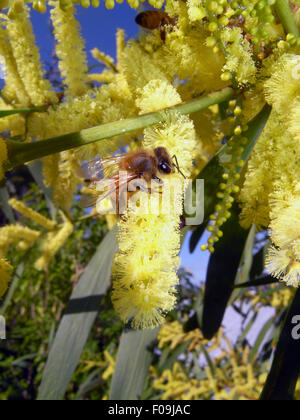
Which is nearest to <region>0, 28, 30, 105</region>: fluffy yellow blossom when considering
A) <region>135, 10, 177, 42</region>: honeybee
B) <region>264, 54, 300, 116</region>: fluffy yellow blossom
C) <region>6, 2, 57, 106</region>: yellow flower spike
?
<region>6, 2, 57, 106</region>: yellow flower spike

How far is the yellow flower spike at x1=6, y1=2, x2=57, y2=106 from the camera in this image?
2.42ft

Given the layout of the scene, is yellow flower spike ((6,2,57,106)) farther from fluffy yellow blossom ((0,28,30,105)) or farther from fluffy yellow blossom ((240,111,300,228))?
fluffy yellow blossom ((240,111,300,228))

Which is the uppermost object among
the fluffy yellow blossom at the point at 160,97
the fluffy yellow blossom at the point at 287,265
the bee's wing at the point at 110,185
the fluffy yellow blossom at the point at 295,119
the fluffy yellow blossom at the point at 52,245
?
the fluffy yellow blossom at the point at 160,97

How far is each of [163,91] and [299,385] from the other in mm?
1389

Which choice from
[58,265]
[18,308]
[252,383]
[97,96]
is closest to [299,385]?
[252,383]

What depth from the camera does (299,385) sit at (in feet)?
4.99

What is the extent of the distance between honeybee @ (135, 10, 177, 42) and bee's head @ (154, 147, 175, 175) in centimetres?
28

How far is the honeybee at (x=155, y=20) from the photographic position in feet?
2.34

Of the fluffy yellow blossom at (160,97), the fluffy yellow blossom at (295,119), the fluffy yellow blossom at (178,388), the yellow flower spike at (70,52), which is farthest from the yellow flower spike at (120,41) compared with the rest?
the fluffy yellow blossom at (178,388)

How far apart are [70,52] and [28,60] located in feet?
0.28

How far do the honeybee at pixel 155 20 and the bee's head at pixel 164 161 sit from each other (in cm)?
28

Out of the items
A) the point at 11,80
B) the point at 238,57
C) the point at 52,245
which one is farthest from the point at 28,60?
the point at 52,245

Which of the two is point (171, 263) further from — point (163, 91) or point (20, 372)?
point (20, 372)

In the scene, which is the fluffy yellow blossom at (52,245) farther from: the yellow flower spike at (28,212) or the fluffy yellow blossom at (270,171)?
the fluffy yellow blossom at (270,171)
